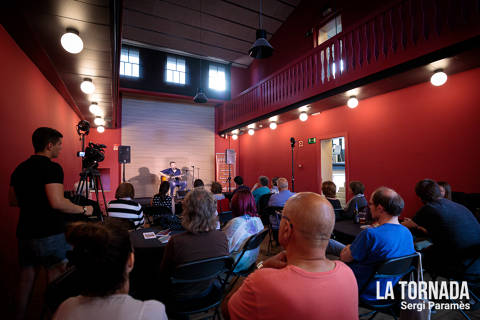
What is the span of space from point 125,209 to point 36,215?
46.8 inches

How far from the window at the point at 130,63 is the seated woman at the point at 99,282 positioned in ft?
30.9

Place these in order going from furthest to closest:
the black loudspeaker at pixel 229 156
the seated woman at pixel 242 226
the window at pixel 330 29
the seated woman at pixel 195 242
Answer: the black loudspeaker at pixel 229 156 → the window at pixel 330 29 → the seated woman at pixel 242 226 → the seated woman at pixel 195 242

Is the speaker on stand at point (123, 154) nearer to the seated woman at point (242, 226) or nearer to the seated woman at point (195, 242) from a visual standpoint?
the seated woman at point (242, 226)

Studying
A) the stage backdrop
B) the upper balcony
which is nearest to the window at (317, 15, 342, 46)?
the upper balcony

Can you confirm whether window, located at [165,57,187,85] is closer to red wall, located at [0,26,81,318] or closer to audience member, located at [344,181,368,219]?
red wall, located at [0,26,81,318]

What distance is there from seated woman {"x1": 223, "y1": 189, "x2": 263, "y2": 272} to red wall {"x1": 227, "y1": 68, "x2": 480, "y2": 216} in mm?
3826

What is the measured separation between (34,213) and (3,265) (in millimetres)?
1179

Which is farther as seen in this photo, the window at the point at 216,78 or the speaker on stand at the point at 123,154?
the window at the point at 216,78

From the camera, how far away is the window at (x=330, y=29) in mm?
6540

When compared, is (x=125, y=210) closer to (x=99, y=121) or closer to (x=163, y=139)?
(x=99, y=121)

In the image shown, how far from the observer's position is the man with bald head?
0.79 meters

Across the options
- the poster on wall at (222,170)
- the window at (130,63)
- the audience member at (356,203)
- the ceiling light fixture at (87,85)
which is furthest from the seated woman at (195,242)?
the window at (130,63)

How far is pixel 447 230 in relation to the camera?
204 centimetres

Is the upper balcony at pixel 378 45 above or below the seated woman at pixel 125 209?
above
